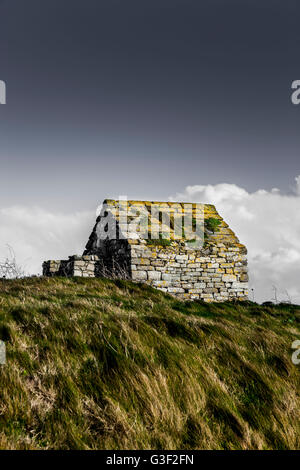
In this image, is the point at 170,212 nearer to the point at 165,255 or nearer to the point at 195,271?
the point at 165,255

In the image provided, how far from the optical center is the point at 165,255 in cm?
1201

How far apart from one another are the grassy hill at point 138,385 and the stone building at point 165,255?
274 inches

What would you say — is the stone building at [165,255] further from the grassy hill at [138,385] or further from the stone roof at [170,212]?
the grassy hill at [138,385]

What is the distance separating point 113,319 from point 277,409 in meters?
2.22

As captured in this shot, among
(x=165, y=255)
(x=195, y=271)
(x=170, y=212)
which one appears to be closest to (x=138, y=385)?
(x=165, y=255)

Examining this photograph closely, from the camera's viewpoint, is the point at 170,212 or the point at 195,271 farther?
the point at 170,212

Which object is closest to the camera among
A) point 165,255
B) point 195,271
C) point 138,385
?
point 138,385

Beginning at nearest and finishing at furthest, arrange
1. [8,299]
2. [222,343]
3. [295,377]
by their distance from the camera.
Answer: [295,377]
[222,343]
[8,299]

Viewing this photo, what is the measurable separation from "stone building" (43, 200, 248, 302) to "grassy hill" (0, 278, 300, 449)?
274 inches

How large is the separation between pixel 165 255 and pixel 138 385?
29.9ft

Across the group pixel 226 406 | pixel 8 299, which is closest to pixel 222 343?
pixel 226 406

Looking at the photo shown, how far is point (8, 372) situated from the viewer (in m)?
2.85
